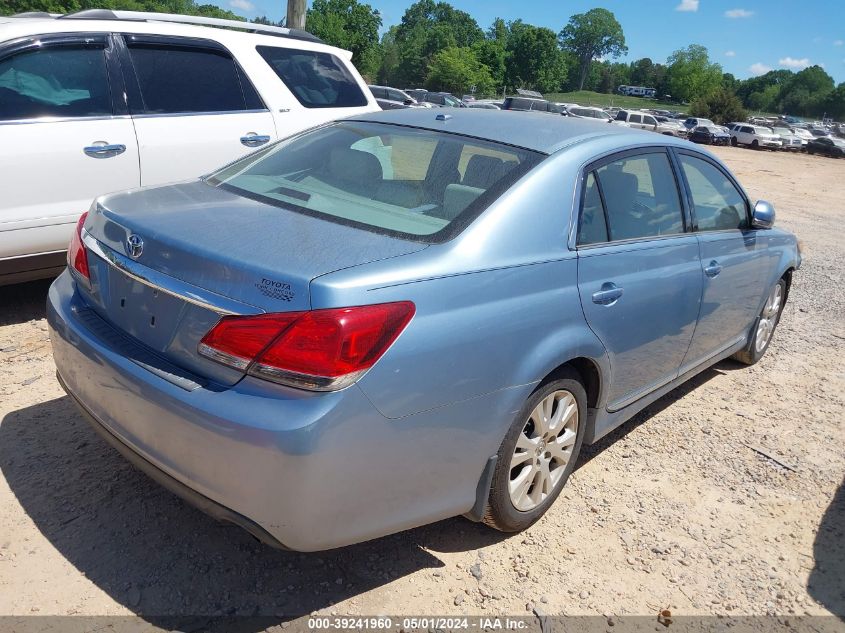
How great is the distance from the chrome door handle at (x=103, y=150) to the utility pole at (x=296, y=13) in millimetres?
6725

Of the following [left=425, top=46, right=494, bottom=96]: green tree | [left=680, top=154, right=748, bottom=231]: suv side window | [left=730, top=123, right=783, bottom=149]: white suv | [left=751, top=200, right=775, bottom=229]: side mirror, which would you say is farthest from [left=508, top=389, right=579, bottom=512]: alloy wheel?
[left=425, top=46, right=494, bottom=96]: green tree

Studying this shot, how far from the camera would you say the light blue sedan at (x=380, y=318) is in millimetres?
2107

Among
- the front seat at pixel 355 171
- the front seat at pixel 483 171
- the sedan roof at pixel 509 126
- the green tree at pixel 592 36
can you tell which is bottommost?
the front seat at pixel 355 171

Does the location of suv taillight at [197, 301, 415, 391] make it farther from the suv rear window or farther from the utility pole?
the utility pole

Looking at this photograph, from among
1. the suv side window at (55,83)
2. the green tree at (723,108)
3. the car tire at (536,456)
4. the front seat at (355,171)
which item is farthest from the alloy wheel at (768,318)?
the green tree at (723,108)

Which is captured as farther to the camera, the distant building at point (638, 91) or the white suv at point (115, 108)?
the distant building at point (638, 91)

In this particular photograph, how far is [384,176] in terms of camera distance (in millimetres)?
3043

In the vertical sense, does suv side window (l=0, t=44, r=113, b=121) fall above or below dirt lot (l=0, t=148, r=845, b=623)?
above

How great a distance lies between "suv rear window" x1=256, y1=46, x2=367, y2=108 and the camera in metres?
5.71

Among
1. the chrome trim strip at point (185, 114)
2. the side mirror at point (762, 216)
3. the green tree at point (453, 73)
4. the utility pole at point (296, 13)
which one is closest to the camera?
the side mirror at point (762, 216)

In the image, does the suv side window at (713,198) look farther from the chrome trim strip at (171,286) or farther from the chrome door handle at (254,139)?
the chrome door handle at (254,139)

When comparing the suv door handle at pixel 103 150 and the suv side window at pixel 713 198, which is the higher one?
the suv side window at pixel 713 198

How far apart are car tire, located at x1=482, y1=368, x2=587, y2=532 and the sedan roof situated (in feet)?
3.28

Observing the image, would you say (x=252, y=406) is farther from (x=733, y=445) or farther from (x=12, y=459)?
(x=733, y=445)
